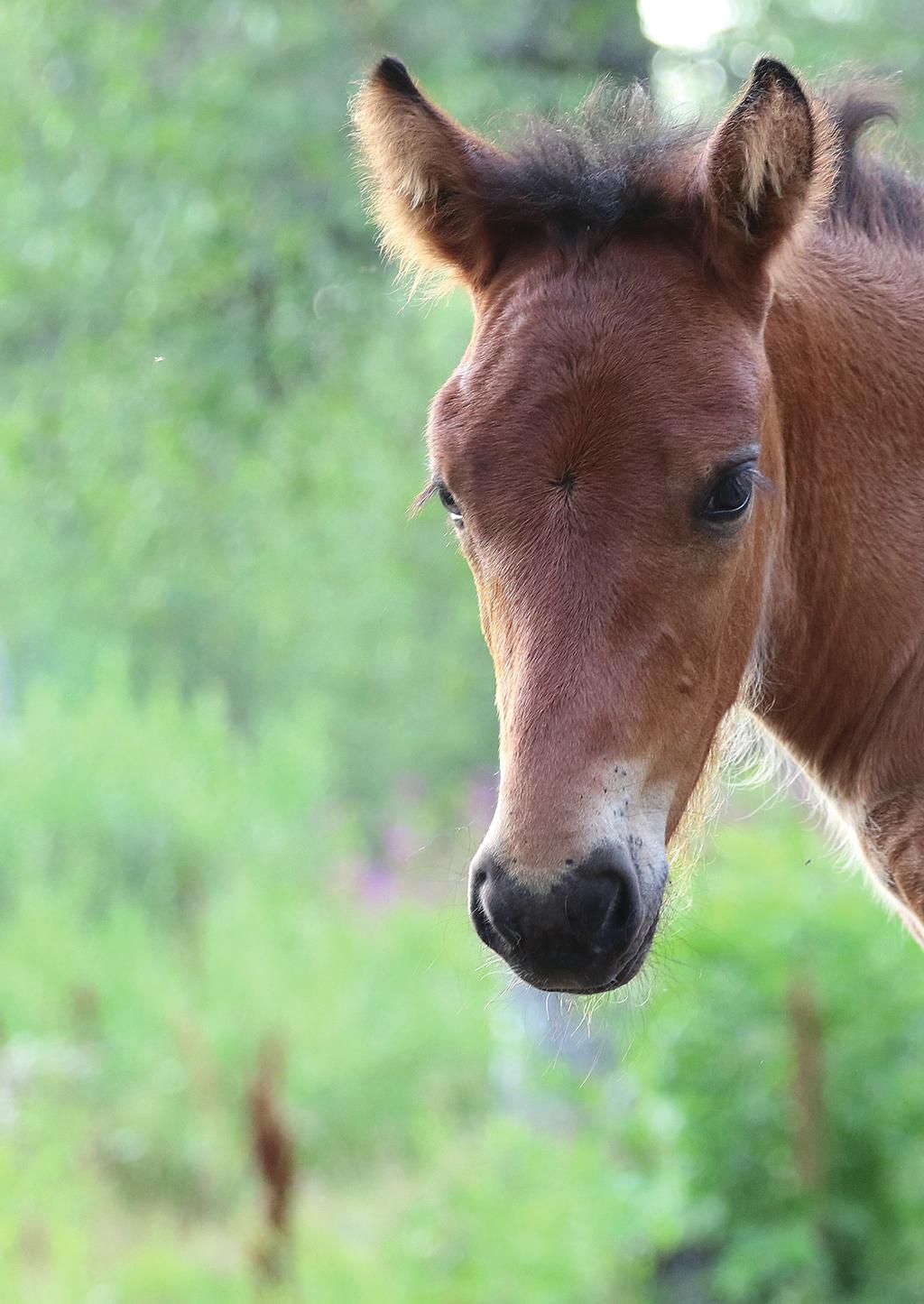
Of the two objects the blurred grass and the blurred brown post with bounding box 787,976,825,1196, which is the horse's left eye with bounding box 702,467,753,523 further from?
the blurred brown post with bounding box 787,976,825,1196

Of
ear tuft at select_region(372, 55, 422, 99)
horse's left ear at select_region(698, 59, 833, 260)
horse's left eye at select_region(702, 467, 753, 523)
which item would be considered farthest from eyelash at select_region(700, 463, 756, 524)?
ear tuft at select_region(372, 55, 422, 99)

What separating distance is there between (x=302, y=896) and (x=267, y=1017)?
1.63 metres

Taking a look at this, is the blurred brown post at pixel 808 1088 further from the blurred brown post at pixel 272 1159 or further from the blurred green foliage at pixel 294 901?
the blurred brown post at pixel 272 1159

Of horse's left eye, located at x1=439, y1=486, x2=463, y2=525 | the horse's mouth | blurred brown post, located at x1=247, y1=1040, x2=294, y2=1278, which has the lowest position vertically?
the horse's mouth

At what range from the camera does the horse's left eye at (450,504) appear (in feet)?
7.18

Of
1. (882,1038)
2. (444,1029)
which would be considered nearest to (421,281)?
(882,1038)

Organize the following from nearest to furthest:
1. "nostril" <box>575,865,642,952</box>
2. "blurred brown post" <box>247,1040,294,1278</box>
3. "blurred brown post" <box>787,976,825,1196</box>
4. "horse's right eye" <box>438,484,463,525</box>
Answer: "nostril" <box>575,865,642,952</box>
"horse's right eye" <box>438,484,463,525</box>
"blurred brown post" <box>247,1040,294,1278</box>
"blurred brown post" <box>787,976,825,1196</box>

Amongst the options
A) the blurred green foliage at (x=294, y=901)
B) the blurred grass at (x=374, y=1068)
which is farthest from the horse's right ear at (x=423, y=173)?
the blurred grass at (x=374, y=1068)

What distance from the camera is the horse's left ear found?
6.63 ft

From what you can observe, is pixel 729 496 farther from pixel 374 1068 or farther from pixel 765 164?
pixel 374 1068

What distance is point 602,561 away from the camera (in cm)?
193

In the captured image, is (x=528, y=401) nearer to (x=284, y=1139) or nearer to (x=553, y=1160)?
(x=284, y=1139)

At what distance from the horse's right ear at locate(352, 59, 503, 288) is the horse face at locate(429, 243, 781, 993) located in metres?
0.27

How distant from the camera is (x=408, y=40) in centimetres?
617
